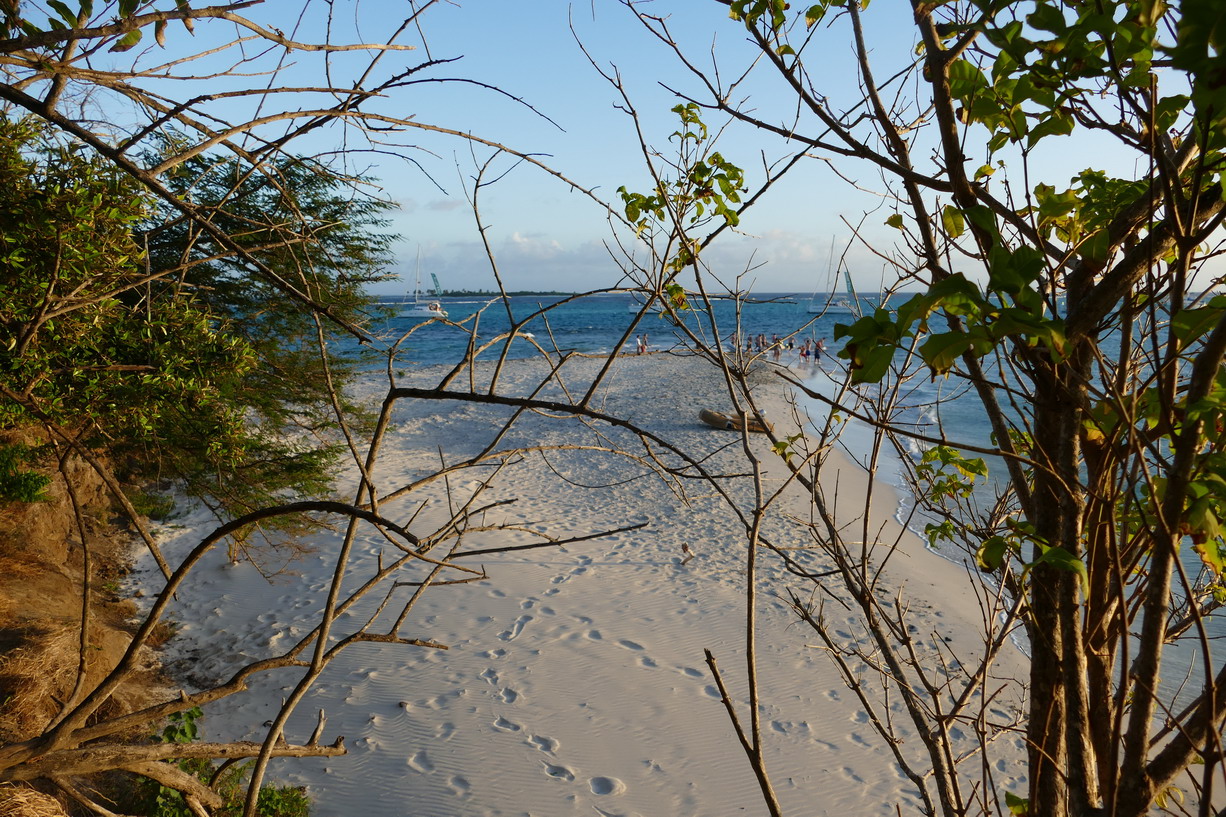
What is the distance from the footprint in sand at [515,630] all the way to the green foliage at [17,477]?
12.6ft

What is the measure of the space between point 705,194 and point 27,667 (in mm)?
4907

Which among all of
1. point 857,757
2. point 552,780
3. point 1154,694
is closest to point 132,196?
point 552,780

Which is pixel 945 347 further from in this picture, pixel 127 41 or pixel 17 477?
pixel 17 477

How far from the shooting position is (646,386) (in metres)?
21.3

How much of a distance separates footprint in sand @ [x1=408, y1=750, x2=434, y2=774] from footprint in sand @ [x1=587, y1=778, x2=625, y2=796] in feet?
3.68

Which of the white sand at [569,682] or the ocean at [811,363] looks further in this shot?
the white sand at [569,682]

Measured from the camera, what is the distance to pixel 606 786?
482 cm

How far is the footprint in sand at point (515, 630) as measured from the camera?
671cm

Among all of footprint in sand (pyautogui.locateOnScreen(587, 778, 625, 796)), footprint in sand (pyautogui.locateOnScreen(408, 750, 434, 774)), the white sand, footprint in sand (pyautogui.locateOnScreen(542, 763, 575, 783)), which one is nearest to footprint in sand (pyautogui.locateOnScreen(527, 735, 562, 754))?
the white sand

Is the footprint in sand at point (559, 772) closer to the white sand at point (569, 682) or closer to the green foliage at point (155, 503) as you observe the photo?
the white sand at point (569, 682)

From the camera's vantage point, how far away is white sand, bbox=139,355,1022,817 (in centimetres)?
482

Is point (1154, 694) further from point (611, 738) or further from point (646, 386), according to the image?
point (646, 386)

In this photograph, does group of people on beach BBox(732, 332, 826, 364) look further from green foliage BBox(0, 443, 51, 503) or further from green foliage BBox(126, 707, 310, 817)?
green foliage BBox(0, 443, 51, 503)

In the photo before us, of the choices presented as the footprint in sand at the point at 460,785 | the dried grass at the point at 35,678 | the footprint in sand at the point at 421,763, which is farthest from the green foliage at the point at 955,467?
the dried grass at the point at 35,678
